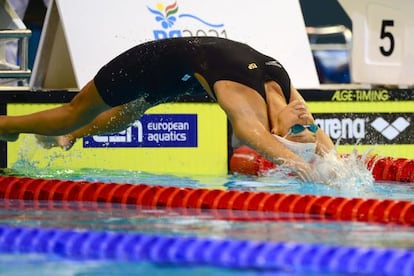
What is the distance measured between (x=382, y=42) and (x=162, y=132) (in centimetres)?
186

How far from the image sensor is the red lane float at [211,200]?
4.30 meters

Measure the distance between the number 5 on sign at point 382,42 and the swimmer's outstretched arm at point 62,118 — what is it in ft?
8.60

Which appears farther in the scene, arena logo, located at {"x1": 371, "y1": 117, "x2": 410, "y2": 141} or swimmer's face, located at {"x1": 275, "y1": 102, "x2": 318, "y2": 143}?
arena logo, located at {"x1": 371, "y1": 117, "x2": 410, "y2": 141}

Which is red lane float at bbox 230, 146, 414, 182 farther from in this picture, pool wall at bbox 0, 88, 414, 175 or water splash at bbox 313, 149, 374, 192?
water splash at bbox 313, 149, 374, 192

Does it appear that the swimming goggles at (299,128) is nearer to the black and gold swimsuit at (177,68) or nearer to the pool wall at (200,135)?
the black and gold swimsuit at (177,68)

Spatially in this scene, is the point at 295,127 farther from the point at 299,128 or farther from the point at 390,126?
the point at 390,126

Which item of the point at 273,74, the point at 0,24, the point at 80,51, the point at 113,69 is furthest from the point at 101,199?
the point at 0,24

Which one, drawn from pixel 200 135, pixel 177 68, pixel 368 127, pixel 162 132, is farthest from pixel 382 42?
pixel 177 68

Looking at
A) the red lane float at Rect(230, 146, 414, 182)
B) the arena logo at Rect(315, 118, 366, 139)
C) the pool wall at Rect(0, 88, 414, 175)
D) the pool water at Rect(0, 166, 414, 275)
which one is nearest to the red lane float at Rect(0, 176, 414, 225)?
the pool water at Rect(0, 166, 414, 275)

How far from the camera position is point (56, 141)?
19.5 feet

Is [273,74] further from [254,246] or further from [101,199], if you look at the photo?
[254,246]

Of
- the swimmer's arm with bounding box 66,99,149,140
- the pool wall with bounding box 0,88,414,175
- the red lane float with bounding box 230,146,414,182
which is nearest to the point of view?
the swimmer's arm with bounding box 66,99,149,140

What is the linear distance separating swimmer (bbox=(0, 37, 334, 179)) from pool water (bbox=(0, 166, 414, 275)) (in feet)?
1.24

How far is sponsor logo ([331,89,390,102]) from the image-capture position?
23.2 feet
